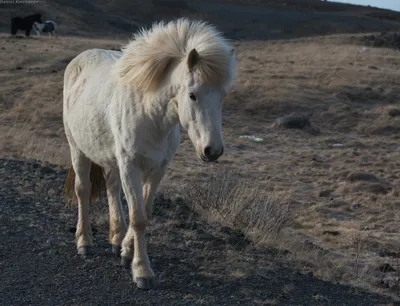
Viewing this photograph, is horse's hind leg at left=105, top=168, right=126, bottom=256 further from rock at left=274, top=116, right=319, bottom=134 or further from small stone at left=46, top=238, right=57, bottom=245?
rock at left=274, top=116, right=319, bottom=134

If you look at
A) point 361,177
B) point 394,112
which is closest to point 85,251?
point 361,177

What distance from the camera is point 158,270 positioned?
5.51 meters

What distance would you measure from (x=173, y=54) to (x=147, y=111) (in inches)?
18.1

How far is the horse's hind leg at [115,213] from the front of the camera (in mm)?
5938

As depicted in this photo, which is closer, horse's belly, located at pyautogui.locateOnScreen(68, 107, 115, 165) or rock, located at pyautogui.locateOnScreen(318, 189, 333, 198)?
horse's belly, located at pyautogui.locateOnScreen(68, 107, 115, 165)

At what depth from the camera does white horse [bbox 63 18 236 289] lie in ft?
15.4

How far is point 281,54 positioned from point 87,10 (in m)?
26.5

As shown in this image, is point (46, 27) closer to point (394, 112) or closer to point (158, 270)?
point (394, 112)

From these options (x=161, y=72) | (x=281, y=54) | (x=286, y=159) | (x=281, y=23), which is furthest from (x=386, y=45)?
(x=161, y=72)

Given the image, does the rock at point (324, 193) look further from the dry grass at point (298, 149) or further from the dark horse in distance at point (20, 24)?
the dark horse in distance at point (20, 24)

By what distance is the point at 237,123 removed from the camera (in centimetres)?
1967

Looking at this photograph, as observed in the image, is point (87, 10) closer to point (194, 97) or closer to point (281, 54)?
point (281, 54)

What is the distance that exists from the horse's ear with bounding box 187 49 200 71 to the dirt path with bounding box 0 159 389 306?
1.61m

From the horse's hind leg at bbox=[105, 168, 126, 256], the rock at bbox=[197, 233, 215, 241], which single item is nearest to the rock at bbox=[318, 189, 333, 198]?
the rock at bbox=[197, 233, 215, 241]
